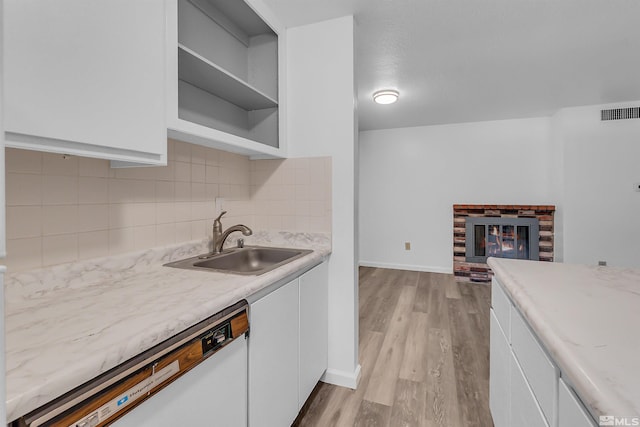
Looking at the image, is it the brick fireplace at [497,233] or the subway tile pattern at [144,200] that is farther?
the brick fireplace at [497,233]

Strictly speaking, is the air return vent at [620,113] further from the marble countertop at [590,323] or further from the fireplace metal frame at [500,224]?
the marble countertop at [590,323]

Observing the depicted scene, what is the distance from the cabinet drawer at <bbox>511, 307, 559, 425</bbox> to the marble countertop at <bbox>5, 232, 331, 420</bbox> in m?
0.92

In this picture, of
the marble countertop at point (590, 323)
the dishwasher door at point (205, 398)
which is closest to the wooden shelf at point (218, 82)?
the dishwasher door at point (205, 398)

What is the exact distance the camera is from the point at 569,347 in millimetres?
636

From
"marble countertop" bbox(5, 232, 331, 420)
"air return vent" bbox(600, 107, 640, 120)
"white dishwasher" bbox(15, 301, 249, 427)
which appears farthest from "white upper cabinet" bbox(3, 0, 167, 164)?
"air return vent" bbox(600, 107, 640, 120)

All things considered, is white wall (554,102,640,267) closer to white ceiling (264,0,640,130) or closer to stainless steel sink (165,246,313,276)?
white ceiling (264,0,640,130)

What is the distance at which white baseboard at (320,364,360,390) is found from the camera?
6.18 ft

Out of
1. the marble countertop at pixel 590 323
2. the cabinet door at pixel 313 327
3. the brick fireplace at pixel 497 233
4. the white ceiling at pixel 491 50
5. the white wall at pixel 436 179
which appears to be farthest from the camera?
the white wall at pixel 436 179

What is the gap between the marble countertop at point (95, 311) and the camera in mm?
571

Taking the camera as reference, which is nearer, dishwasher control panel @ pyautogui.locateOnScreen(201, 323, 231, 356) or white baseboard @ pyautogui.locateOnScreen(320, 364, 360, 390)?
dishwasher control panel @ pyautogui.locateOnScreen(201, 323, 231, 356)

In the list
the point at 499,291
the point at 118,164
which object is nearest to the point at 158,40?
the point at 118,164

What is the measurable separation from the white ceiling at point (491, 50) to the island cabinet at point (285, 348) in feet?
5.58

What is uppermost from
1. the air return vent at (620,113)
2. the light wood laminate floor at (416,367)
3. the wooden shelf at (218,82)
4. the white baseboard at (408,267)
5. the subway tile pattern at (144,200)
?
the air return vent at (620,113)

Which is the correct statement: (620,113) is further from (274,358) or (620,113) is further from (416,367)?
(274,358)
